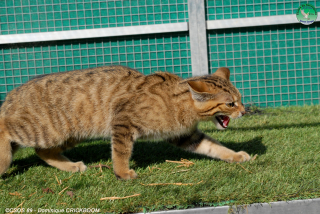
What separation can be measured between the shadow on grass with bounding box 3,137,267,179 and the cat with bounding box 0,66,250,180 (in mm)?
288

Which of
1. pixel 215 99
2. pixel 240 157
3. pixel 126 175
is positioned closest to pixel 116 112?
pixel 126 175

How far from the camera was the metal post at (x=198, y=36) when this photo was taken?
521 cm

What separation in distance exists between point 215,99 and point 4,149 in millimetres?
2048

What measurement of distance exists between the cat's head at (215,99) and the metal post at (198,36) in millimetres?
2278

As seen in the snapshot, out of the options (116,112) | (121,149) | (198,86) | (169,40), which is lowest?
(121,149)

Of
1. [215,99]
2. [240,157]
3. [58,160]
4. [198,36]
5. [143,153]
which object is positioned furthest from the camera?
[198,36]

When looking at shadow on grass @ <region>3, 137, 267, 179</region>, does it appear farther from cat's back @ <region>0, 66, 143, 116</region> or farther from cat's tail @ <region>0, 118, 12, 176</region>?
cat's back @ <region>0, 66, 143, 116</region>

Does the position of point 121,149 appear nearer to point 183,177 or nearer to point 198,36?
point 183,177

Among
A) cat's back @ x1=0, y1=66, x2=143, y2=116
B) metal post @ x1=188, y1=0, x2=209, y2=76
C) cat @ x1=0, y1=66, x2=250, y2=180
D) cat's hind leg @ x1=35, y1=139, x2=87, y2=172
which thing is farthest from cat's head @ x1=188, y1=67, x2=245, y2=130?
metal post @ x1=188, y1=0, x2=209, y2=76

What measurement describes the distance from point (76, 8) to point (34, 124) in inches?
120

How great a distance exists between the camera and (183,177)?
276cm

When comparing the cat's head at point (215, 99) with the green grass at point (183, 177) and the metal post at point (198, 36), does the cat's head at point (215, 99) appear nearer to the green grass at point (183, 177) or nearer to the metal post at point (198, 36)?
the green grass at point (183, 177)

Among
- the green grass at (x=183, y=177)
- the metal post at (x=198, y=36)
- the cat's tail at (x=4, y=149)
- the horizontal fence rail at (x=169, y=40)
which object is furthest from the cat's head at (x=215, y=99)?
the horizontal fence rail at (x=169, y=40)

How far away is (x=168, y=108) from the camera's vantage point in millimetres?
2920
